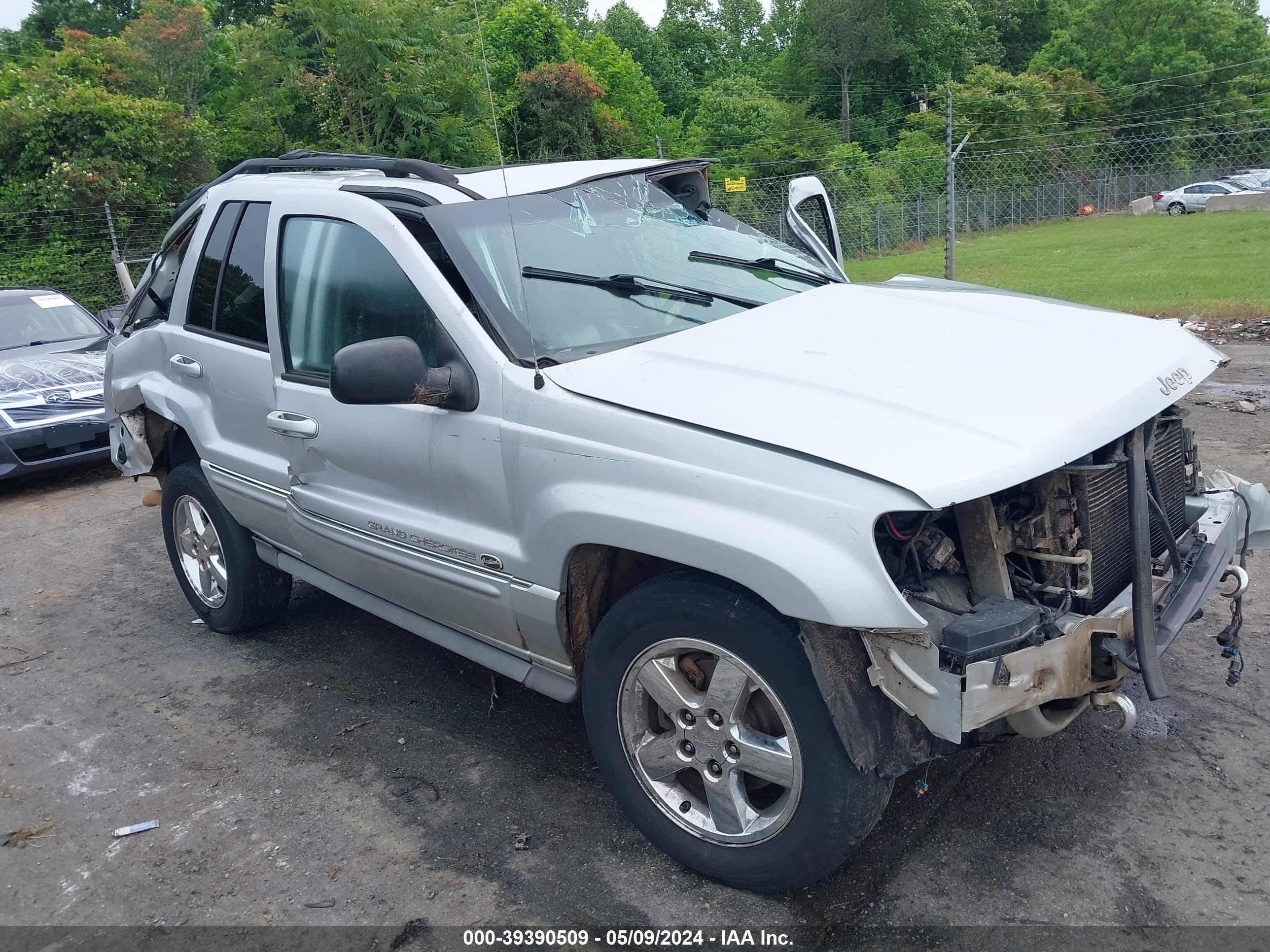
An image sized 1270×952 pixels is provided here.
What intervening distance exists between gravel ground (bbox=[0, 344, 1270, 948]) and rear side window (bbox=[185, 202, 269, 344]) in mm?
1527

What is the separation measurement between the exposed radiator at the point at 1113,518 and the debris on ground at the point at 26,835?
3317 mm

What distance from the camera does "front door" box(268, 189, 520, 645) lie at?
329 cm

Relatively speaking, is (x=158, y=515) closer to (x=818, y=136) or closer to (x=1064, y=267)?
(x=1064, y=267)

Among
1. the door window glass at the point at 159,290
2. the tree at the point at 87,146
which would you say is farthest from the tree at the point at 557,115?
the tree at the point at 87,146

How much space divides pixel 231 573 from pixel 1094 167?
137 feet

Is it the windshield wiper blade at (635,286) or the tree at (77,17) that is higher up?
the tree at (77,17)

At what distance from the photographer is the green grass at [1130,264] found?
1378cm

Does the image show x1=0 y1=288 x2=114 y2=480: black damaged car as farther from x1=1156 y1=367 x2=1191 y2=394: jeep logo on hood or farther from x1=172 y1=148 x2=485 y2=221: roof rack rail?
x1=1156 y1=367 x2=1191 y2=394: jeep logo on hood

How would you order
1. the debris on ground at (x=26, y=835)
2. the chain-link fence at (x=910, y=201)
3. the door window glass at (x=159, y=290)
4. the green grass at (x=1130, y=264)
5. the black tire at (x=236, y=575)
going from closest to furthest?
the debris on ground at (x=26, y=835)
the black tire at (x=236, y=575)
the door window glass at (x=159, y=290)
the green grass at (x=1130, y=264)
the chain-link fence at (x=910, y=201)

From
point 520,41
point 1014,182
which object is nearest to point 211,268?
point 520,41

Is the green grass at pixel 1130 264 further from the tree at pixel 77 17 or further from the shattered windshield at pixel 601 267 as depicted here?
the tree at pixel 77 17

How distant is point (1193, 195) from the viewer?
39.4 metres

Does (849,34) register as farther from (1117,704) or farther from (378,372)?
(1117,704)

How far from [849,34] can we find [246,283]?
5370 cm
